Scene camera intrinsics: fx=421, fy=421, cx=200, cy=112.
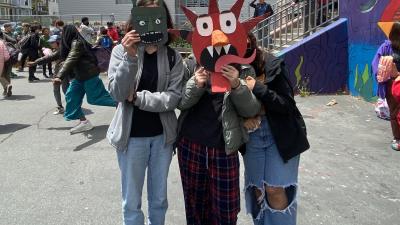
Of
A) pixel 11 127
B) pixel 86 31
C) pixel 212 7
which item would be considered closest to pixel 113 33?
pixel 86 31

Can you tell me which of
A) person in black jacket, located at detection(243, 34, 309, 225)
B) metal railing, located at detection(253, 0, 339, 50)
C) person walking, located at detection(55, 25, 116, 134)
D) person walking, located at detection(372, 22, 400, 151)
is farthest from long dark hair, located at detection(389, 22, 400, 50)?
metal railing, located at detection(253, 0, 339, 50)

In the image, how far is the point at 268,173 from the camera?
2586mm

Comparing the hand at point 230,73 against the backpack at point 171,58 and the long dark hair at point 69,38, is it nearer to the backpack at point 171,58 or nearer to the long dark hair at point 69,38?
the backpack at point 171,58

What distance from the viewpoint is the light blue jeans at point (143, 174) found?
8.84 ft

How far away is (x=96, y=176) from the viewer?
4.59m

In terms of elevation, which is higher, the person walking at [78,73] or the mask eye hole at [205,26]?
the mask eye hole at [205,26]

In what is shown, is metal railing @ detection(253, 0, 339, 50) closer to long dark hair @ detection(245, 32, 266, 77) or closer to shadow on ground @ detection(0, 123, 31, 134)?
shadow on ground @ detection(0, 123, 31, 134)

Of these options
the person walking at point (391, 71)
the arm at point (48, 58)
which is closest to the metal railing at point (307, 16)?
the person walking at point (391, 71)

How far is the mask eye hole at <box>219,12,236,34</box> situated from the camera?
7.58 ft

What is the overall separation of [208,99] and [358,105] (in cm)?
615

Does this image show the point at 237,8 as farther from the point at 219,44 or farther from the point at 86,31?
the point at 86,31

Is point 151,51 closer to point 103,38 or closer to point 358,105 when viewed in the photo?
point 358,105

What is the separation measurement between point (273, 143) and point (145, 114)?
2.69 ft

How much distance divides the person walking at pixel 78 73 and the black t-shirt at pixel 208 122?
3.92m
